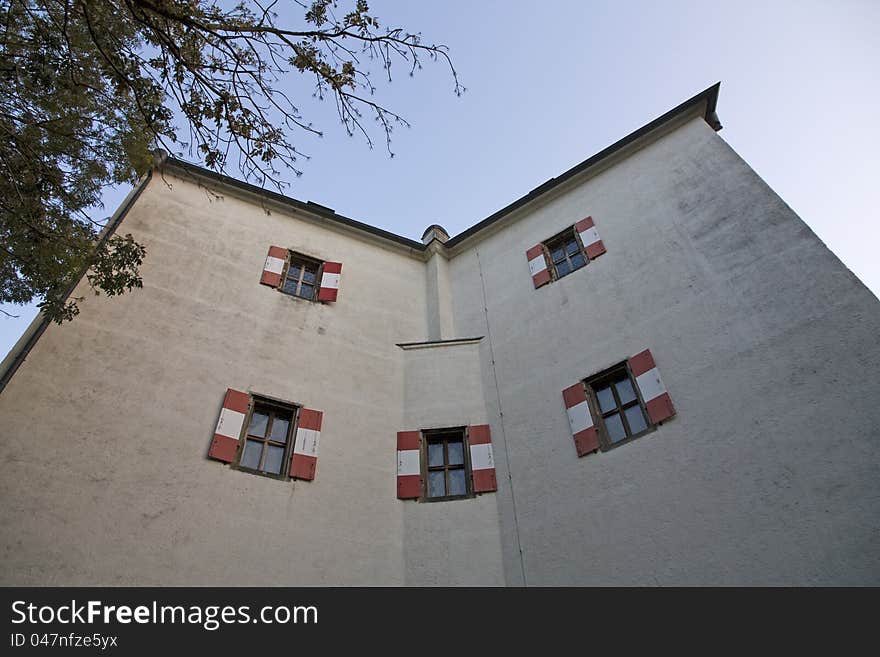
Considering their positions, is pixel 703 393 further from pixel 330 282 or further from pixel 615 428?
pixel 330 282

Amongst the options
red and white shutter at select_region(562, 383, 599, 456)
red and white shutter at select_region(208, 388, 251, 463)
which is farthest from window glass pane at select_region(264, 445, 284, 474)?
red and white shutter at select_region(562, 383, 599, 456)

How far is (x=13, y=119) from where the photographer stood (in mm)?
5992

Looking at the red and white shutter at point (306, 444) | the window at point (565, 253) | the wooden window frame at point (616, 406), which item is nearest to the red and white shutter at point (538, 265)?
the window at point (565, 253)

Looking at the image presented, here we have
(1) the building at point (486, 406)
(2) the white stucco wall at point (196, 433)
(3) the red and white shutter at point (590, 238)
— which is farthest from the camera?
(3) the red and white shutter at point (590, 238)

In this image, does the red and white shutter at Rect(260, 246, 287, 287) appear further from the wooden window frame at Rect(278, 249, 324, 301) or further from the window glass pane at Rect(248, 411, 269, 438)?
the window glass pane at Rect(248, 411, 269, 438)

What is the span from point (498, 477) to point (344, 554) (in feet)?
7.22

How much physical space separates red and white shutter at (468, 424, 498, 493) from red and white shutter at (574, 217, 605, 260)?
3196 mm

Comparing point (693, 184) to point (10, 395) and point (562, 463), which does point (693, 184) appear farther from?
point (10, 395)

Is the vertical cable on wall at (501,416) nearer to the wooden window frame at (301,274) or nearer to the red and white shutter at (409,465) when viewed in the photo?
the red and white shutter at (409,465)

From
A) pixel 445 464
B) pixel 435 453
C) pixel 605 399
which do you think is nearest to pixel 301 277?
pixel 435 453

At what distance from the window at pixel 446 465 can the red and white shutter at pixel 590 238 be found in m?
3.46

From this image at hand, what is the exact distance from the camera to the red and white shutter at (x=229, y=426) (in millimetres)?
7522

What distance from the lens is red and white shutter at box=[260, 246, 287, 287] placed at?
9.90 m

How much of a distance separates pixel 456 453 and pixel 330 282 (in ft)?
12.0
